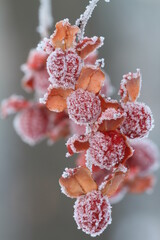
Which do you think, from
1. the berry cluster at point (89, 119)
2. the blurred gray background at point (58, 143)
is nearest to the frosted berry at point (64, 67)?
the berry cluster at point (89, 119)

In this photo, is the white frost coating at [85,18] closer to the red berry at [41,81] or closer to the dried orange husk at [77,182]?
the dried orange husk at [77,182]

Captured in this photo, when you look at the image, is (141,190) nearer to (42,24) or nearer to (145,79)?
(42,24)

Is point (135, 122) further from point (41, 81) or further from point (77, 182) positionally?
point (41, 81)

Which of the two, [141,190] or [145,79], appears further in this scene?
[145,79]

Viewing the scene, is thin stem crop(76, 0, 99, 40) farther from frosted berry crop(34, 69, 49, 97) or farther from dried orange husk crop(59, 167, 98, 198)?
frosted berry crop(34, 69, 49, 97)

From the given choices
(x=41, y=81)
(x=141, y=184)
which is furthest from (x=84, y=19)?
(x=141, y=184)

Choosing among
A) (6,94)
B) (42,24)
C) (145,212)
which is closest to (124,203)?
(145,212)
